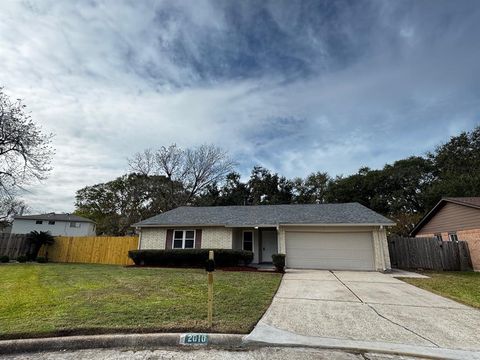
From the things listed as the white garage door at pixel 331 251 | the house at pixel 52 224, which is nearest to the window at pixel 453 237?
the white garage door at pixel 331 251

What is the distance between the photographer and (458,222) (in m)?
16.6

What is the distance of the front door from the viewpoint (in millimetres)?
17812

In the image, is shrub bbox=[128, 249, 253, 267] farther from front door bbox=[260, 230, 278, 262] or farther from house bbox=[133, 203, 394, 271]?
front door bbox=[260, 230, 278, 262]

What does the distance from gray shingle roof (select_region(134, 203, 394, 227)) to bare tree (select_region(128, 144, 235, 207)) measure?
11923 mm

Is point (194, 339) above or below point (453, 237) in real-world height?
below

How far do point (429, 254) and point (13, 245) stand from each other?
27299mm

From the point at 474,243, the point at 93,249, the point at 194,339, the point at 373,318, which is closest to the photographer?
the point at 194,339

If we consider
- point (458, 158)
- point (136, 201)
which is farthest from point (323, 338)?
point (458, 158)

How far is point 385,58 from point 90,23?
422 inches

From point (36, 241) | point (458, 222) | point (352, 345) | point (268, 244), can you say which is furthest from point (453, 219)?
point (36, 241)

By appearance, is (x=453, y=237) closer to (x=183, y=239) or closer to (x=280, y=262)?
(x=280, y=262)

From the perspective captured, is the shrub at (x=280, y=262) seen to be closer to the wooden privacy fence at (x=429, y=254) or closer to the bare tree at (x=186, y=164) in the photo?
the wooden privacy fence at (x=429, y=254)

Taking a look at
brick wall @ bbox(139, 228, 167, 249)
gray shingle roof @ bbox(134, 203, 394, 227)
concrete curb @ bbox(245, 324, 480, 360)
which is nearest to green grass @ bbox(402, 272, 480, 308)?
concrete curb @ bbox(245, 324, 480, 360)

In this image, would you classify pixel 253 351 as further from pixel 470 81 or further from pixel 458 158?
pixel 458 158
